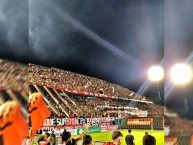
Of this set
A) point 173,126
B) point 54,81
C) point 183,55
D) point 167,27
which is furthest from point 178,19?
point 54,81

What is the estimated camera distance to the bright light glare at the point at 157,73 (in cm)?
454

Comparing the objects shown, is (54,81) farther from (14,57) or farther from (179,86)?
(179,86)

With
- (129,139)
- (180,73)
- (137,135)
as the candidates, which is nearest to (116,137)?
(129,139)

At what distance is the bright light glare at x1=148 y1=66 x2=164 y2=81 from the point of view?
4.54 meters

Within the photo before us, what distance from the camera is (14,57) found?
4.39 meters

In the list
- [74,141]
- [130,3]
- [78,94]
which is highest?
[130,3]

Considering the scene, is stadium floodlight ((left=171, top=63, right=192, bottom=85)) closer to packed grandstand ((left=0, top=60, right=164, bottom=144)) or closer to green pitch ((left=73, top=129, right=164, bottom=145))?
packed grandstand ((left=0, top=60, right=164, bottom=144))

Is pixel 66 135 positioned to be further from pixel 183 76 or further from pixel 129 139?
pixel 183 76

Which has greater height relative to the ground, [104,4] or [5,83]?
[104,4]

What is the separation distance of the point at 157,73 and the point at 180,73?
32cm

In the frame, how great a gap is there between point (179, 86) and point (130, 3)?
1.24 metres

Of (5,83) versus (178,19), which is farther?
(178,19)

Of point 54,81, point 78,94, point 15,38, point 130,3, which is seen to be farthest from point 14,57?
point 130,3

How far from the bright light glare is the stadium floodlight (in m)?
0.16
